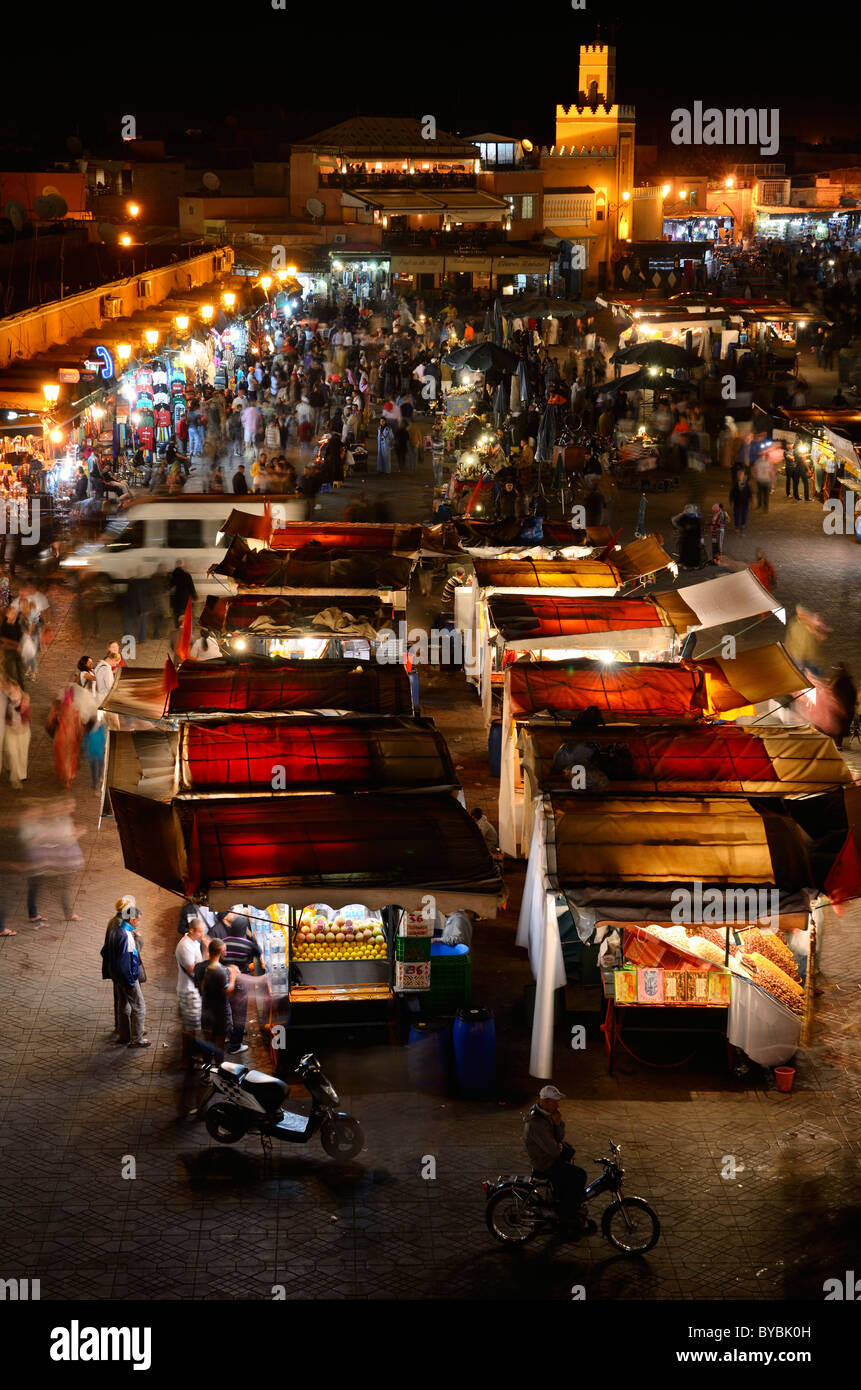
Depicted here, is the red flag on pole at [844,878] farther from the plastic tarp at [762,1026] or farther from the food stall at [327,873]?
the food stall at [327,873]

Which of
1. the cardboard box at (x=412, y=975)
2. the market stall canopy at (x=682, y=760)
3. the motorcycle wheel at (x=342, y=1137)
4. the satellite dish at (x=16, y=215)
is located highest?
the satellite dish at (x=16, y=215)

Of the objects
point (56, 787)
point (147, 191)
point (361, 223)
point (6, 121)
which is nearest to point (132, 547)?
point (56, 787)

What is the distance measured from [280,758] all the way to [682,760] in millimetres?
2704

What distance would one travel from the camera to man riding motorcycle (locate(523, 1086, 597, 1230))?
7.69m

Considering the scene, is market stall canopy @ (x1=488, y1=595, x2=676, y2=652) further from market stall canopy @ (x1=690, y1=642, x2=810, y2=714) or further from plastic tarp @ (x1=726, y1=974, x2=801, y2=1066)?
plastic tarp @ (x1=726, y1=974, x2=801, y2=1066)

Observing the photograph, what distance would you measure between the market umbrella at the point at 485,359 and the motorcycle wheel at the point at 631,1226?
23.0 metres

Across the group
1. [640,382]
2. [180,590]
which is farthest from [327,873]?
[640,382]

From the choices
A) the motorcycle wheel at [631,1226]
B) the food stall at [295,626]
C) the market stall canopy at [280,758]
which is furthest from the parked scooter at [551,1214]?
the food stall at [295,626]

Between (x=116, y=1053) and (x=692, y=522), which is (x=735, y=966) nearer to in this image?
(x=116, y=1053)

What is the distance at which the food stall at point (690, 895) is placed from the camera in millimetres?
9109

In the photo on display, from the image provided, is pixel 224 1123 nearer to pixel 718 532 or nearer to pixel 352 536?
pixel 352 536

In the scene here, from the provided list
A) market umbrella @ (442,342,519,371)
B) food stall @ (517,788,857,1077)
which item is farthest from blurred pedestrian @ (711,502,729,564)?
food stall @ (517,788,857,1077)
